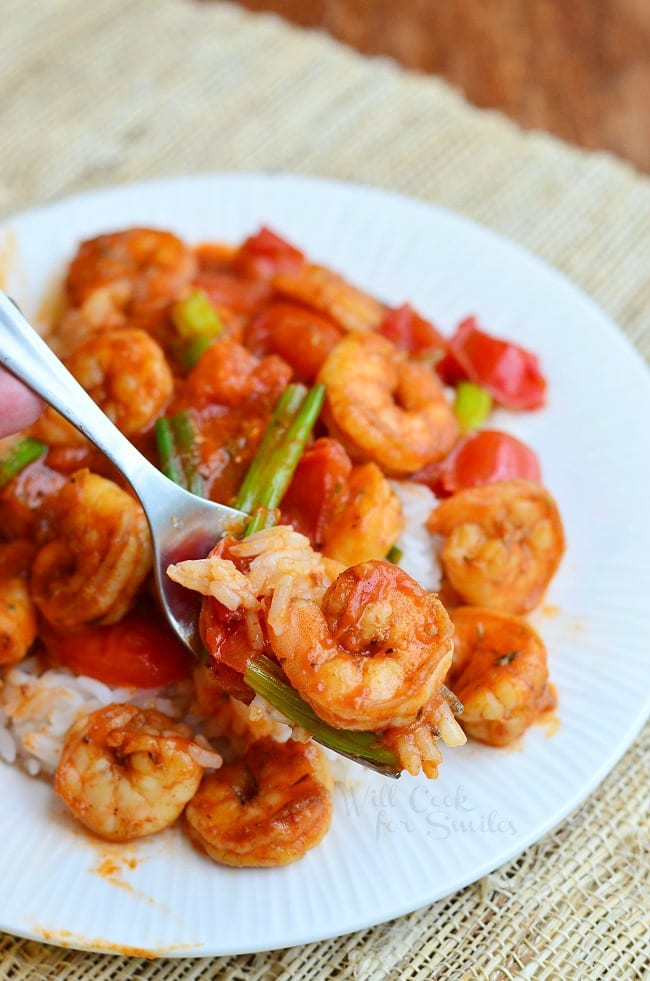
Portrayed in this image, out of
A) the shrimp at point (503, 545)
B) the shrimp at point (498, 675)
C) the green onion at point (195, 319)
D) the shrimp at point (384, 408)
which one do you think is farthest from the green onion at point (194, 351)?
the shrimp at point (498, 675)

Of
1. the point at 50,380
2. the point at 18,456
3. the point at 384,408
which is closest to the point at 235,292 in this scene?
the point at 384,408

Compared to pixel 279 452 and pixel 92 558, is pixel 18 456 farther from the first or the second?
pixel 279 452

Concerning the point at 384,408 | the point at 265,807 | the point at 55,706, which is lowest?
the point at 55,706

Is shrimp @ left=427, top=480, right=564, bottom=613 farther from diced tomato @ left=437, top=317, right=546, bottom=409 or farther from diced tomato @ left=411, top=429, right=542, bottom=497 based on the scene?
diced tomato @ left=437, top=317, right=546, bottom=409

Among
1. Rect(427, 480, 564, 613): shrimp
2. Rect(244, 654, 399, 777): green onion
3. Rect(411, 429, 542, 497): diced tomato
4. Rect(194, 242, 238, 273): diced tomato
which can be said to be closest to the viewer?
Rect(244, 654, 399, 777): green onion

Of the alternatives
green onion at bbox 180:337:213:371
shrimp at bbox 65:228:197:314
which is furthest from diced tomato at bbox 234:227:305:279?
green onion at bbox 180:337:213:371

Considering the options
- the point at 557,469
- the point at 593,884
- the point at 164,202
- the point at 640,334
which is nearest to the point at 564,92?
the point at 640,334
